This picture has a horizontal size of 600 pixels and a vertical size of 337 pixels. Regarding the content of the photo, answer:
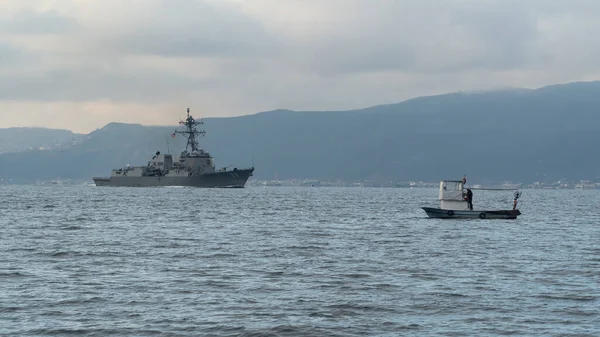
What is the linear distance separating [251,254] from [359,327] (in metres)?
18.9

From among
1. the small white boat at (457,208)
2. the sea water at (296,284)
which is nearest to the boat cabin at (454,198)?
the small white boat at (457,208)

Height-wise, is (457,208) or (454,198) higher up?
(454,198)

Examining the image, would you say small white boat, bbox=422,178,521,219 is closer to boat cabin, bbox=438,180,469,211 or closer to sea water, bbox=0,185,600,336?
boat cabin, bbox=438,180,469,211

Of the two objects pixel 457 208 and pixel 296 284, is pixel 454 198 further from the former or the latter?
pixel 296 284

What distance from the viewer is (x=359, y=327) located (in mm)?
24766

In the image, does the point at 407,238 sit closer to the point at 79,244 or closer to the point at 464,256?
the point at 464,256

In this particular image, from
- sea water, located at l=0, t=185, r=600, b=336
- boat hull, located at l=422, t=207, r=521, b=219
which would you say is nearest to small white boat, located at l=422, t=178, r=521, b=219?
boat hull, located at l=422, t=207, r=521, b=219

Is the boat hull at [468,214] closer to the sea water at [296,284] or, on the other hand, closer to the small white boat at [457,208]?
the small white boat at [457,208]

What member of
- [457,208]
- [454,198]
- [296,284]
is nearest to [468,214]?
[457,208]

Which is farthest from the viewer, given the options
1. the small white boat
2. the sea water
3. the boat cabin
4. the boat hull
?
the boat cabin

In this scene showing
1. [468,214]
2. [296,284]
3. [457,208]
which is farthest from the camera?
[457,208]

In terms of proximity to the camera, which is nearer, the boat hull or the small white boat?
the boat hull

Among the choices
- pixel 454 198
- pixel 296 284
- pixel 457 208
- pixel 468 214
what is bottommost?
pixel 296 284

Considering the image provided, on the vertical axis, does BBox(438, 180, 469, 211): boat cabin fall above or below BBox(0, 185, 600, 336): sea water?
→ above
